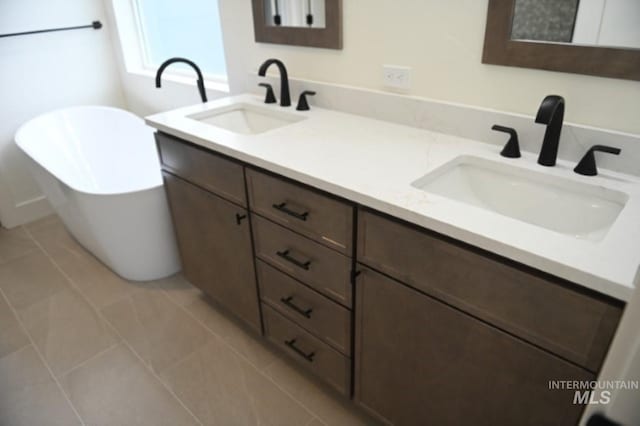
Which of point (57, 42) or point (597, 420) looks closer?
point (597, 420)

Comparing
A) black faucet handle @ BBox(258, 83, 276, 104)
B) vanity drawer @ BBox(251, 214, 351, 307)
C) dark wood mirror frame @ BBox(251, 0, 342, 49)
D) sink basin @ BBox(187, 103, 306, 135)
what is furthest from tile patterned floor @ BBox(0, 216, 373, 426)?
dark wood mirror frame @ BBox(251, 0, 342, 49)

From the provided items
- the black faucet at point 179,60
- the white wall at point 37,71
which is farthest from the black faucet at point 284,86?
the white wall at point 37,71

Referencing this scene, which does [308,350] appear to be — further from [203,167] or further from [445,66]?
[445,66]

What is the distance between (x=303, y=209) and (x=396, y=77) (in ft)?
2.15

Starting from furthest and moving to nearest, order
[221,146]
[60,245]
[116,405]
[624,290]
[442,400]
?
[60,245]
[116,405]
[221,146]
[442,400]
[624,290]

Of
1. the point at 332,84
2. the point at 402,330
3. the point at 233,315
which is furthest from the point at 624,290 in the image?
the point at 233,315

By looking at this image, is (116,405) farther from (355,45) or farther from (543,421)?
(355,45)

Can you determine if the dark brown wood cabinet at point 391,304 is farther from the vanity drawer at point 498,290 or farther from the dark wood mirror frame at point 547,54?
the dark wood mirror frame at point 547,54

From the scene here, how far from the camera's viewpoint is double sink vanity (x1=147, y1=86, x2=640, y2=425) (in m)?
0.92

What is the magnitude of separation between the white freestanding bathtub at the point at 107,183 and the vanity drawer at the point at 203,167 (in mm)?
348

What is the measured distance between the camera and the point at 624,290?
78 centimetres

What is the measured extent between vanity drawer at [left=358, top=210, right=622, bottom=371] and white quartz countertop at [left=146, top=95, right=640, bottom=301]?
1.5 inches

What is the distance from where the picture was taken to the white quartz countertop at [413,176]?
86 centimetres

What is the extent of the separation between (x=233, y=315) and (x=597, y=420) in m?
1.82
